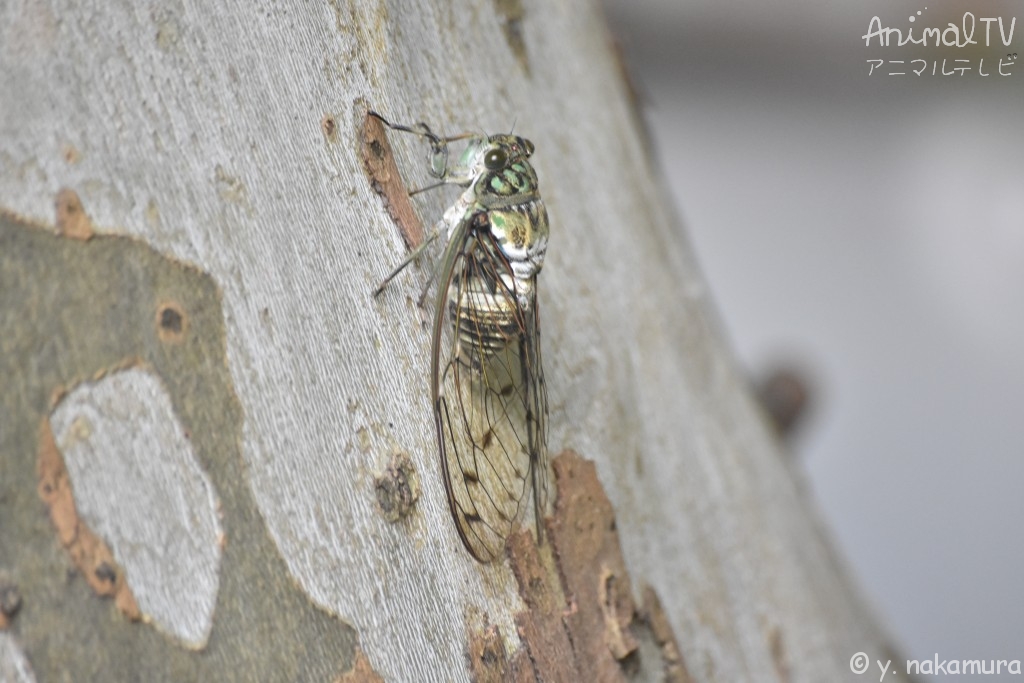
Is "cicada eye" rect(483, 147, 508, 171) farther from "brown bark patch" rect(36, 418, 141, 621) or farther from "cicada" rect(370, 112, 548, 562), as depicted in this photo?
"brown bark patch" rect(36, 418, 141, 621)

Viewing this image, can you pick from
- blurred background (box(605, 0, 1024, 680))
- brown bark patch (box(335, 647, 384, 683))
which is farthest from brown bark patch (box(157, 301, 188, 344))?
blurred background (box(605, 0, 1024, 680))

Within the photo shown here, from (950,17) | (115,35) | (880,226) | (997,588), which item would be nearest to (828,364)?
(880,226)

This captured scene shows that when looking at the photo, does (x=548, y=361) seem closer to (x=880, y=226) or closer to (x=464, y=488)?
(x=464, y=488)

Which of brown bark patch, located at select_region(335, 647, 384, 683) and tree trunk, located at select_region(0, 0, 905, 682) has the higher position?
tree trunk, located at select_region(0, 0, 905, 682)

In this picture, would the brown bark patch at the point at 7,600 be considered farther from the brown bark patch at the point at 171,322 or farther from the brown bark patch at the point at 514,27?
the brown bark patch at the point at 514,27

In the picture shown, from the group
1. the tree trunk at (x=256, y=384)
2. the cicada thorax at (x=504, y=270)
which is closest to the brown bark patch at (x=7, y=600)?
the tree trunk at (x=256, y=384)

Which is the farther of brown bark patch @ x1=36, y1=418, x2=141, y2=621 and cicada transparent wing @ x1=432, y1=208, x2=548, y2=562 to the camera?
cicada transparent wing @ x1=432, y1=208, x2=548, y2=562

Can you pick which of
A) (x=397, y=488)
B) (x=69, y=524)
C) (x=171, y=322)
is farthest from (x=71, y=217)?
(x=397, y=488)
